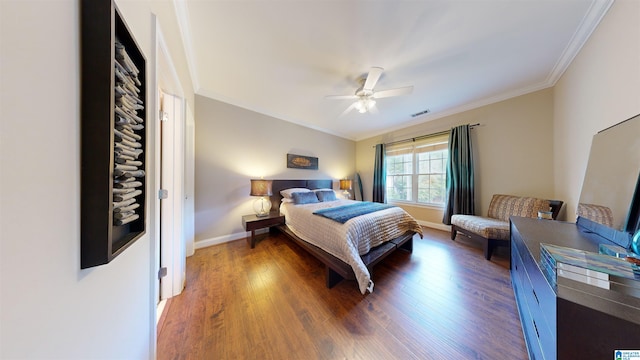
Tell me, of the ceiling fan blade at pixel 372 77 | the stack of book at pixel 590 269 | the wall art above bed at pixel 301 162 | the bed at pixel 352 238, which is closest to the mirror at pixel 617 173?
the stack of book at pixel 590 269

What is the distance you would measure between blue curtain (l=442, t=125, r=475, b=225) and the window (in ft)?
0.59

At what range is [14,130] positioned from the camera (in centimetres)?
34

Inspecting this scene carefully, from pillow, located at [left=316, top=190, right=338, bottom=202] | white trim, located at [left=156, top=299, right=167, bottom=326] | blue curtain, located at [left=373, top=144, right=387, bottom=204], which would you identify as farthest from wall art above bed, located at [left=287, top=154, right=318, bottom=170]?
white trim, located at [left=156, top=299, right=167, bottom=326]

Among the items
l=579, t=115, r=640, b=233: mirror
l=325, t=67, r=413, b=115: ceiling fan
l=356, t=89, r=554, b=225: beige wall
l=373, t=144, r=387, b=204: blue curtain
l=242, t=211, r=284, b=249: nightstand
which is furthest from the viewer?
l=373, t=144, r=387, b=204: blue curtain

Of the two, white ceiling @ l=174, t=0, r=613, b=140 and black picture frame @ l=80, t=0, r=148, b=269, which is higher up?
white ceiling @ l=174, t=0, r=613, b=140

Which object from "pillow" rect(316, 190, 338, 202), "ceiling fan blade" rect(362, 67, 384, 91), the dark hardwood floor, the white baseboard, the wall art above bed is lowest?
the dark hardwood floor

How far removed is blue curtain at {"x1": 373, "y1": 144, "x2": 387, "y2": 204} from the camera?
4.29 m

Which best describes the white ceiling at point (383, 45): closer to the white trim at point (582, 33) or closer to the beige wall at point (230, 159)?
the white trim at point (582, 33)

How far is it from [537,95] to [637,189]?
2343mm

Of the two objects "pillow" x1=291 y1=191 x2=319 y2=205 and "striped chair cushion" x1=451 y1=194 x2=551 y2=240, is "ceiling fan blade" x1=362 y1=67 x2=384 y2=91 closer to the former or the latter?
"pillow" x1=291 y1=191 x2=319 y2=205

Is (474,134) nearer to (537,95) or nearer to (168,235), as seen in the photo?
(537,95)

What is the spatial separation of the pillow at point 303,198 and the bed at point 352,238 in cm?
30

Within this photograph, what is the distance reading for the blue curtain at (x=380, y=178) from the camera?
429 centimetres

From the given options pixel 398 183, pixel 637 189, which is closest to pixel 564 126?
pixel 637 189
